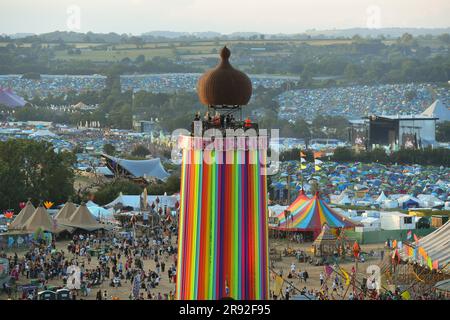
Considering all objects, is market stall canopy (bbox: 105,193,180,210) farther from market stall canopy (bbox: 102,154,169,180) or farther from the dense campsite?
market stall canopy (bbox: 102,154,169,180)

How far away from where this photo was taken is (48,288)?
22531 mm

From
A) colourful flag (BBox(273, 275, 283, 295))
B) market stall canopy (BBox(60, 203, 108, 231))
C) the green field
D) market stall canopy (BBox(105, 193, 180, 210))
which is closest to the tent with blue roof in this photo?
market stall canopy (BBox(60, 203, 108, 231))

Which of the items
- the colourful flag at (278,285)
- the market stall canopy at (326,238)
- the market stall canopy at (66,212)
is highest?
the market stall canopy at (66,212)

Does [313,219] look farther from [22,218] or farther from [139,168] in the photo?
[139,168]

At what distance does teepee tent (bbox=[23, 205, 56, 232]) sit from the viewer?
3023 centimetres

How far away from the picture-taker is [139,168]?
149 feet

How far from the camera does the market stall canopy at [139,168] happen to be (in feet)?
147

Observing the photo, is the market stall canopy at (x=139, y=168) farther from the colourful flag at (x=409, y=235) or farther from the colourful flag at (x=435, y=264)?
the colourful flag at (x=435, y=264)

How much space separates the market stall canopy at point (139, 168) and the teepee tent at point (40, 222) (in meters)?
13.5

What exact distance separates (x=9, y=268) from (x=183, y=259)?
13.7 m

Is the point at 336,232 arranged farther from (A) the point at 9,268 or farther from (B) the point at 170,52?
(B) the point at 170,52

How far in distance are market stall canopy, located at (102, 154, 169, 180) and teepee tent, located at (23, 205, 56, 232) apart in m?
13.5

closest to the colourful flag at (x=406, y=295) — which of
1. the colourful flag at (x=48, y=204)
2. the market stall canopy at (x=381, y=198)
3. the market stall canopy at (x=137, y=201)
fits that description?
the colourful flag at (x=48, y=204)

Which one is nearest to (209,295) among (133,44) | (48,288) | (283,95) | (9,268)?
(48,288)
